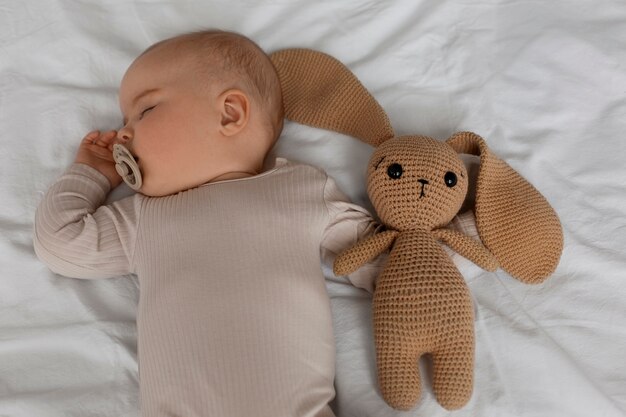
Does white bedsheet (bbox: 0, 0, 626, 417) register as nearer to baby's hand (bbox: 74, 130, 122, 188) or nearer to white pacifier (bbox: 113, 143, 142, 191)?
baby's hand (bbox: 74, 130, 122, 188)

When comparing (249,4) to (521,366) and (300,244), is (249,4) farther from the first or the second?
(521,366)

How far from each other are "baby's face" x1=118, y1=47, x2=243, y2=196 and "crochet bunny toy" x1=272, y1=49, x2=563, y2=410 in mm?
266

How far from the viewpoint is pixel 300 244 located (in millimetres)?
986

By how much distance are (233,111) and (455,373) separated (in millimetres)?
544

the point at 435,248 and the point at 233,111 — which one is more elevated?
the point at 233,111

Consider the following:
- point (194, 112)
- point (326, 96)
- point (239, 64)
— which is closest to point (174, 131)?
point (194, 112)

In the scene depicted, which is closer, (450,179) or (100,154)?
(450,179)

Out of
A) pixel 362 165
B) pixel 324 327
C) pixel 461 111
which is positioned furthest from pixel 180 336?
pixel 461 111

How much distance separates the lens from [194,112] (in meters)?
1.02

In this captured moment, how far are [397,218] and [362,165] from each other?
0.23 metres

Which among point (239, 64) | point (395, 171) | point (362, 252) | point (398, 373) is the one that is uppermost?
point (239, 64)

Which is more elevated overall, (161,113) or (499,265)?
(161,113)

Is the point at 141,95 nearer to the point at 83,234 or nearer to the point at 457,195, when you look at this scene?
the point at 83,234

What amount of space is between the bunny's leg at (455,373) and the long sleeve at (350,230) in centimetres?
19
